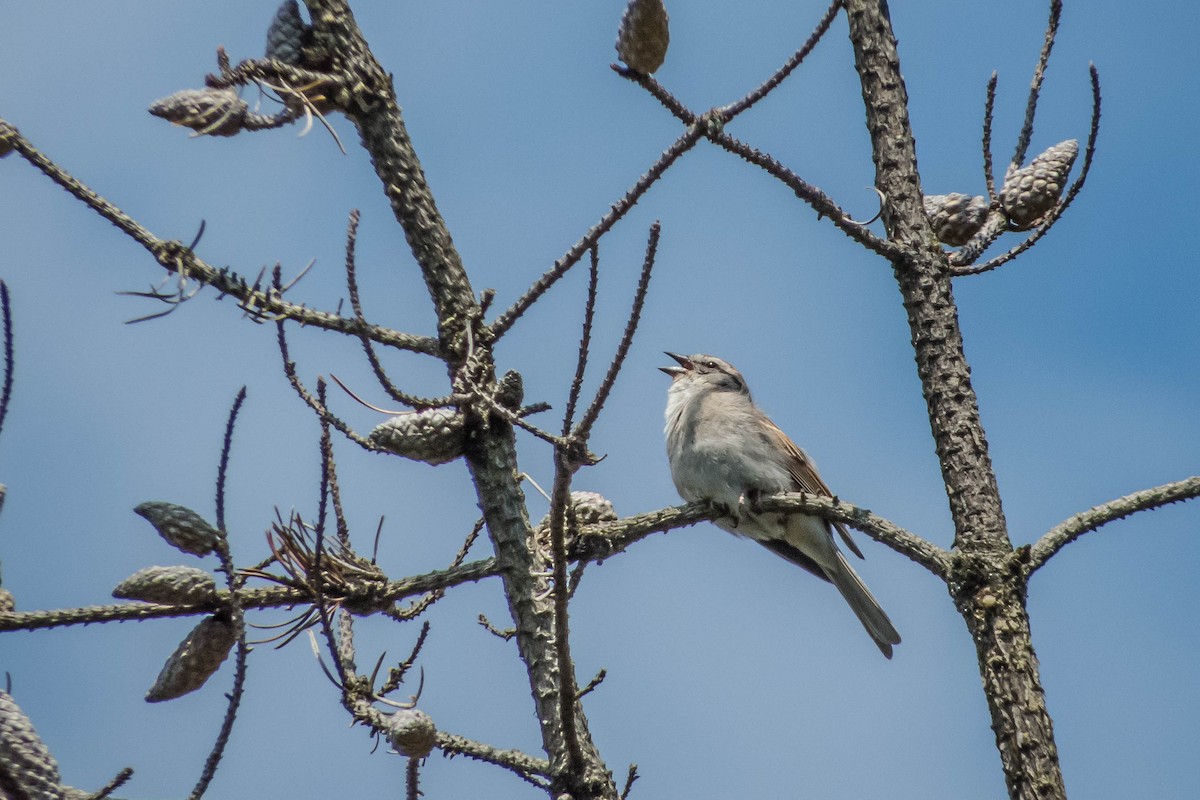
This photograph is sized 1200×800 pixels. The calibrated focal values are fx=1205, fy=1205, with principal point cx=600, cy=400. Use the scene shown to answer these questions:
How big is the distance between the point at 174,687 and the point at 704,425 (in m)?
3.85

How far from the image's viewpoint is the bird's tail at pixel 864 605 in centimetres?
691

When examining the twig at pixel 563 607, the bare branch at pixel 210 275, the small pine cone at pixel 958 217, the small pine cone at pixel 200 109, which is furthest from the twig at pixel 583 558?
the small pine cone at pixel 200 109

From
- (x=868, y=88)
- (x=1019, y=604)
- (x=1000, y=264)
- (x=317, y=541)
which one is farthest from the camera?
(x=868, y=88)

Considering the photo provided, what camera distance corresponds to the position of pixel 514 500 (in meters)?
4.01

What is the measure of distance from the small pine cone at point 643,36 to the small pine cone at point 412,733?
205cm

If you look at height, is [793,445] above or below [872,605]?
above

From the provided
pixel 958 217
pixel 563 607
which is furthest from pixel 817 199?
pixel 563 607

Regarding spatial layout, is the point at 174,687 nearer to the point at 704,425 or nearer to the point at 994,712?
the point at 994,712

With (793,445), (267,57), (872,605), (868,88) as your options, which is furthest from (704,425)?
(267,57)

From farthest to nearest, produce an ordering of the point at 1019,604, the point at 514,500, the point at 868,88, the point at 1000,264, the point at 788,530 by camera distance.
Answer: the point at 788,530 < the point at 868,88 < the point at 1000,264 < the point at 514,500 < the point at 1019,604

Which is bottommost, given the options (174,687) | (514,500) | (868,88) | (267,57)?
(174,687)

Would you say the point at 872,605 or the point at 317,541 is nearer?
the point at 317,541

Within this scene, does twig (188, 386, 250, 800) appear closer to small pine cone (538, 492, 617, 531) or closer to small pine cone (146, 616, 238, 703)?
small pine cone (146, 616, 238, 703)

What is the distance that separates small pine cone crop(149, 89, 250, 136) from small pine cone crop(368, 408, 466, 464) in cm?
106
